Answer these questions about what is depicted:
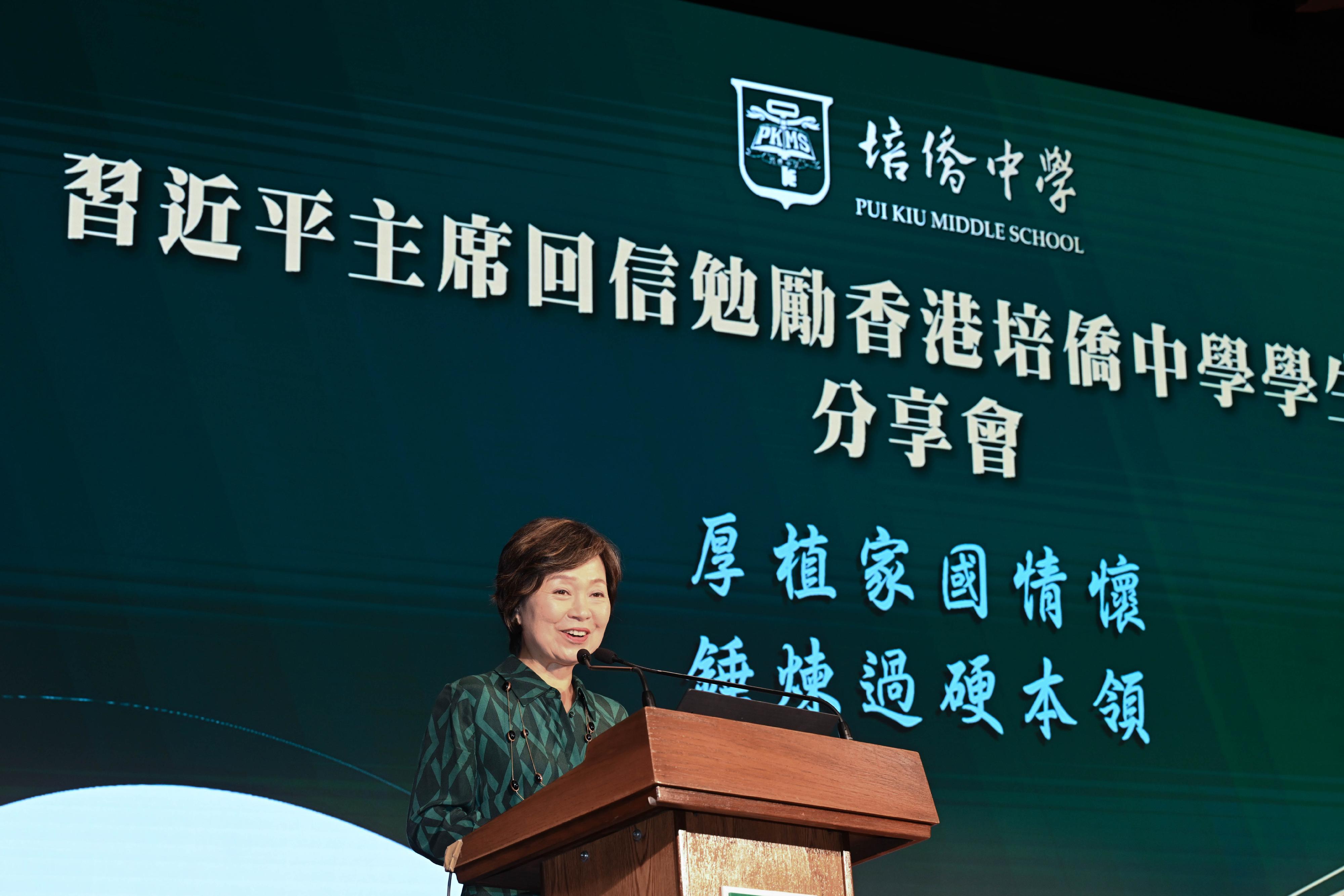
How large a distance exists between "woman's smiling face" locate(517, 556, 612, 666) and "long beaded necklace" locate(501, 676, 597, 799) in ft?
0.23

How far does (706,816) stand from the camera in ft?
4.75

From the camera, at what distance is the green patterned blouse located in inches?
71.0

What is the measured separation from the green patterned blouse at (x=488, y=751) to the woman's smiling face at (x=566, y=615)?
0.14 ft

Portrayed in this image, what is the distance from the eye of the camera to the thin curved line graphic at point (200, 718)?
254 cm

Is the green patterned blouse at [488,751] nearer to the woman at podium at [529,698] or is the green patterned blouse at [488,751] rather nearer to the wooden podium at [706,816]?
the woman at podium at [529,698]

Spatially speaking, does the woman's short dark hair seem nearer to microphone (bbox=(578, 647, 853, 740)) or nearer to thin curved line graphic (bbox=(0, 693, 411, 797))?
microphone (bbox=(578, 647, 853, 740))

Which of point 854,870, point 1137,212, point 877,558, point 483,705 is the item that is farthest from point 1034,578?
point 483,705

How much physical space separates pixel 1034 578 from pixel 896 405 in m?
0.49

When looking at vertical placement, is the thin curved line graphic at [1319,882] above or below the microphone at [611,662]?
below

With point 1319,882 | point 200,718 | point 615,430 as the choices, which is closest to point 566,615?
point 200,718

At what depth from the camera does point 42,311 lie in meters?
2.68


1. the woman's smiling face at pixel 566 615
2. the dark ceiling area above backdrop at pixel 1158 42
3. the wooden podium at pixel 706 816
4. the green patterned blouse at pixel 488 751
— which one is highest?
the dark ceiling area above backdrop at pixel 1158 42

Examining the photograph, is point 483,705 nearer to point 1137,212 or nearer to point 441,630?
point 441,630

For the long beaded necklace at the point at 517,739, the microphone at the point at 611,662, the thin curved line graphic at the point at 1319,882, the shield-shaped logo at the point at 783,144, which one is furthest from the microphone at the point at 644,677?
the thin curved line graphic at the point at 1319,882
